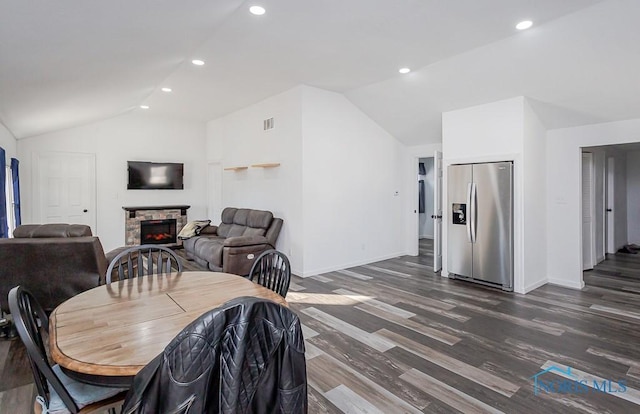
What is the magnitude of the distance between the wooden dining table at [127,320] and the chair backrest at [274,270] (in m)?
0.20

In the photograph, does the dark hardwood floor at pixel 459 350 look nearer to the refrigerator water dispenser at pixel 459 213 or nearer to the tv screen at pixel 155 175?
the refrigerator water dispenser at pixel 459 213

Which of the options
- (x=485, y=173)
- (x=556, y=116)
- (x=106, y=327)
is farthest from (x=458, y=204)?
(x=106, y=327)

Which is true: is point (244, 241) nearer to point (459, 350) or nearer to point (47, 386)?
point (459, 350)

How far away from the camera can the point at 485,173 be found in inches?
190

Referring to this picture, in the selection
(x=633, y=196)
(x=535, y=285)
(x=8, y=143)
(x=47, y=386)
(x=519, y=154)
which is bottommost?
(x=535, y=285)

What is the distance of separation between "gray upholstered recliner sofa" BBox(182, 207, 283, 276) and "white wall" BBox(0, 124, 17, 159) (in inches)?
120

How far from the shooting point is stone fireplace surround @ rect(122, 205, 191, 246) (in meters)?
7.44

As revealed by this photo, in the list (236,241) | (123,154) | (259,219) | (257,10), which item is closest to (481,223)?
(259,219)

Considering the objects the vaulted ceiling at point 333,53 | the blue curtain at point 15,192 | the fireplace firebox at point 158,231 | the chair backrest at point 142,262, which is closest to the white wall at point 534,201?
the vaulted ceiling at point 333,53

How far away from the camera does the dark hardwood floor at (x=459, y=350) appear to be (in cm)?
228

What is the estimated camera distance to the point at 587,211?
5.89 m

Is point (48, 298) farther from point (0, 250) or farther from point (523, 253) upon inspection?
point (523, 253)

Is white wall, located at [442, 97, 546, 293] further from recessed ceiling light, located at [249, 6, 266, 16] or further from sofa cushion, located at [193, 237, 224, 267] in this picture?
sofa cushion, located at [193, 237, 224, 267]

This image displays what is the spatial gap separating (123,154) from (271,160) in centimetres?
378
